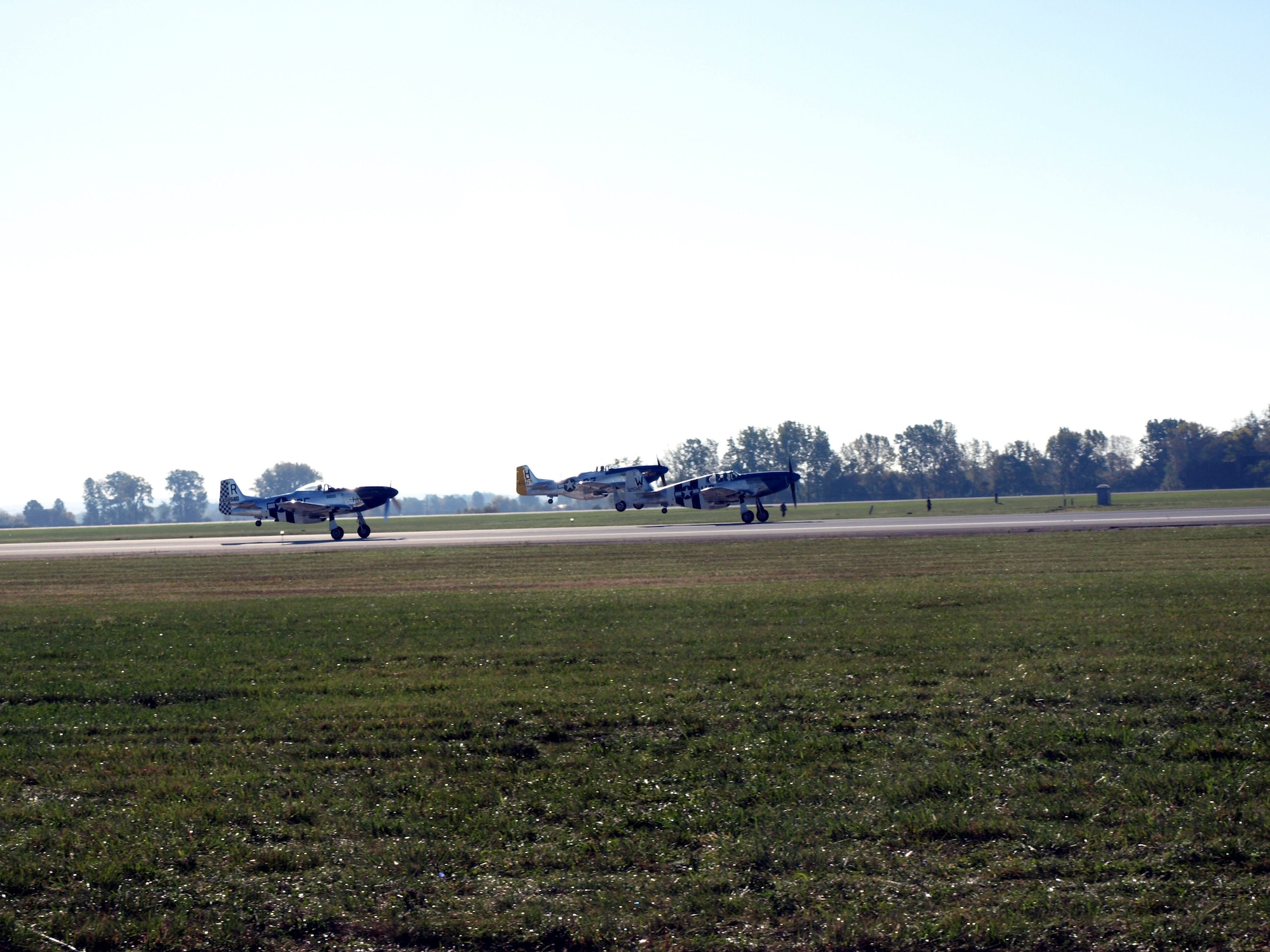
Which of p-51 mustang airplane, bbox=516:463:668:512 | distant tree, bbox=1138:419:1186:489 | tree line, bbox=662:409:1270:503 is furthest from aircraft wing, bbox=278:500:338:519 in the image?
distant tree, bbox=1138:419:1186:489

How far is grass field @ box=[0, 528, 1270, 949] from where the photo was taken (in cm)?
593

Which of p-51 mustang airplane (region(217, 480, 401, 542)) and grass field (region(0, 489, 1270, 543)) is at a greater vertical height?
p-51 mustang airplane (region(217, 480, 401, 542))

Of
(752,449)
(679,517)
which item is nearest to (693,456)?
(752,449)

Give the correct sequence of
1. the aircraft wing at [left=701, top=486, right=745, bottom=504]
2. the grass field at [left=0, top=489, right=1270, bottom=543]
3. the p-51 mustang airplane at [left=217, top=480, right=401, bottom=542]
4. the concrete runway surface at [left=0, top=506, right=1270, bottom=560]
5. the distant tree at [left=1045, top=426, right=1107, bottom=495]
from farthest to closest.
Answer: the distant tree at [left=1045, top=426, right=1107, bottom=495]
the grass field at [left=0, top=489, right=1270, bottom=543]
the aircraft wing at [left=701, top=486, right=745, bottom=504]
the p-51 mustang airplane at [left=217, top=480, right=401, bottom=542]
the concrete runway surface at [left=0, top=506, right=1270, bottom=560]

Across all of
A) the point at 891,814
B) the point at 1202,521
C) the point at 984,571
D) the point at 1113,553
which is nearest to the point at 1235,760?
the point at 891,814

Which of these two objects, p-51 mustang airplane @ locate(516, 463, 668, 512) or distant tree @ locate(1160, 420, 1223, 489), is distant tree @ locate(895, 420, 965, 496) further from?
p-51 mustang airplane @ locate(516, 463, 668, 512)

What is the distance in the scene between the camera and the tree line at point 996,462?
14625 cm

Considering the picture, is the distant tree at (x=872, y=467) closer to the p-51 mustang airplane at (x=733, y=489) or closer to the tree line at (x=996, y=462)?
the tree line at (x=996, y=462)

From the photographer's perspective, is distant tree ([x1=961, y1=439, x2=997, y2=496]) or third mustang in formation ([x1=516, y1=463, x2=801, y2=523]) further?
distant tree ([x1=961, y1=439, x2=997, y2=496])

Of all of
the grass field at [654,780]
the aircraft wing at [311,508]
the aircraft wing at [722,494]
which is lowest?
the grass field at [654,780]

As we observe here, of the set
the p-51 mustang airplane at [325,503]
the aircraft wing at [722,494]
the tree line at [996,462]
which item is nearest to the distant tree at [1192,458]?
the tree line at [996,462]

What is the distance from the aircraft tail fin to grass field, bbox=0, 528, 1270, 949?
5094 centimetres

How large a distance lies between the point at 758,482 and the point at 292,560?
33.5 meters

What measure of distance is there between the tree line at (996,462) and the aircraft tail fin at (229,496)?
279 feet
